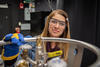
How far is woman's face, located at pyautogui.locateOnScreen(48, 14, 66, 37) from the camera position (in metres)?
0.89

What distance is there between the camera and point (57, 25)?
0.88 m

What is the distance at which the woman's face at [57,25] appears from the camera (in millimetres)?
891

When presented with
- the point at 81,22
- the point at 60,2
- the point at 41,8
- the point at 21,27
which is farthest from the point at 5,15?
the point at 81,22

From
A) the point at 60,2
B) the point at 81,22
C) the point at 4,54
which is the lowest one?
the point at 4,54

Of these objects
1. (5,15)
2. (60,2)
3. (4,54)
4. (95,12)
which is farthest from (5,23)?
(4,54)

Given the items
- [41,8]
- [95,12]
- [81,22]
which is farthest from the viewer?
[41,8]

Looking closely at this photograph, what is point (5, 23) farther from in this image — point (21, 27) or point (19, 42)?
point (19, 42)

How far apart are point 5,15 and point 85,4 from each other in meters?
2.17

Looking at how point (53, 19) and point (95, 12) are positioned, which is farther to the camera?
point (95, 12)

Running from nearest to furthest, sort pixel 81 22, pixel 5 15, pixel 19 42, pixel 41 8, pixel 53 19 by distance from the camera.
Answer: pixel 19 42 → pixel 53 19 → pixel 81 22 → pixel 41 8 → pixel 5 15

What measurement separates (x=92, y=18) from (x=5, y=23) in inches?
88.9

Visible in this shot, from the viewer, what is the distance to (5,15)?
9.57ft

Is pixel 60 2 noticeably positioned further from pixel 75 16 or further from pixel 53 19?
pixel 53 19

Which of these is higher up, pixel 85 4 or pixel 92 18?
pixel 85 4
